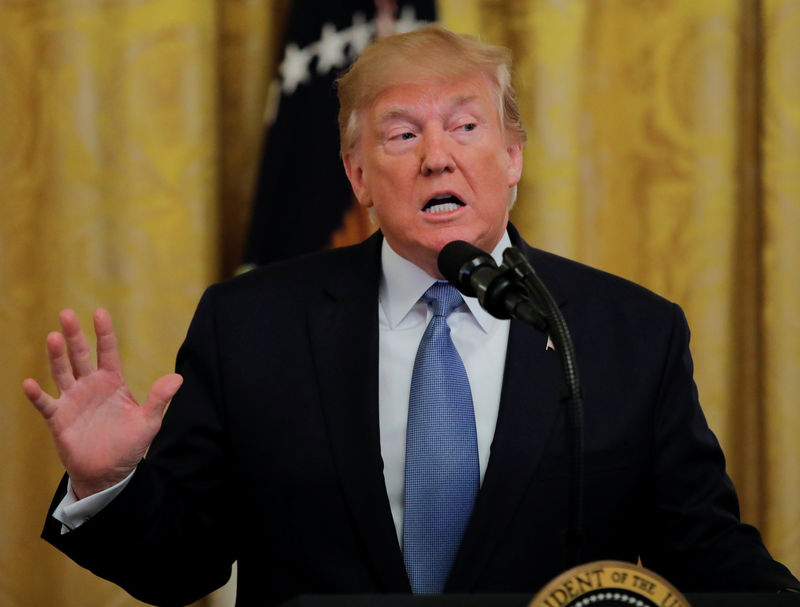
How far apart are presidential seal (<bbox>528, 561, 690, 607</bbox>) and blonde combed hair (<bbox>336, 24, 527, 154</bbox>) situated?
1.02 m

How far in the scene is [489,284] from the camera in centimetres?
118

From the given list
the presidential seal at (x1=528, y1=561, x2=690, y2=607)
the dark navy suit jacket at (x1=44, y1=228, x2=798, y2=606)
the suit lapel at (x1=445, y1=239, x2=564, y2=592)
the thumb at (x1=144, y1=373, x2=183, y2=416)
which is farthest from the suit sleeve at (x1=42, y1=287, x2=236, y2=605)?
the presidential seal at (x1=528, y1=561, x2=690, y2=607)

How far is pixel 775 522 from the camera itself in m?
2.63

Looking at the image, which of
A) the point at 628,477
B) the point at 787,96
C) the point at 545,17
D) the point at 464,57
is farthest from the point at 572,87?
the point at 628,477

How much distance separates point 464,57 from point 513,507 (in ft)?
2.55

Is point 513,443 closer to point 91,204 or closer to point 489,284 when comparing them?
point 489,284

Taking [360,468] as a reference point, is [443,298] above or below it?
above

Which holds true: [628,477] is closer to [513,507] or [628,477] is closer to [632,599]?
[513,507]

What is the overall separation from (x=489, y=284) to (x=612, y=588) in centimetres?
35

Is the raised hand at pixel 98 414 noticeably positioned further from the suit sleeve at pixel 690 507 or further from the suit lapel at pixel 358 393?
the suit sleeve at pixel 690 507

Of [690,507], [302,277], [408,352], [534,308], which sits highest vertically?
[534,308]

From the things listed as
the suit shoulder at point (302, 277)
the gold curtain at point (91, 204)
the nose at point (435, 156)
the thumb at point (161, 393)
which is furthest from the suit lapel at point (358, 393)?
the gold curtain at point (91, 204)

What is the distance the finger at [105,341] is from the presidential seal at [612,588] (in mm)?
661

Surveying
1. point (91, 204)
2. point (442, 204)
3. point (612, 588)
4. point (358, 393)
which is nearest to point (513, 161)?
point (442, 204)
